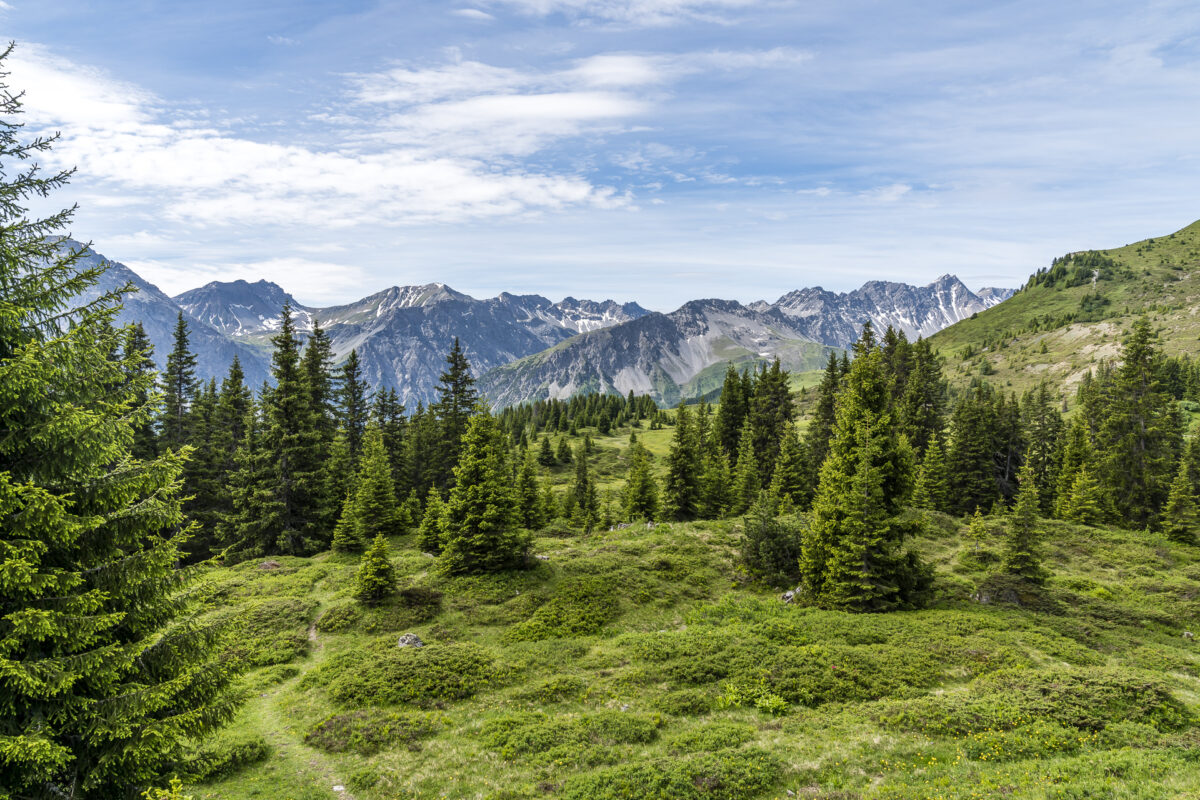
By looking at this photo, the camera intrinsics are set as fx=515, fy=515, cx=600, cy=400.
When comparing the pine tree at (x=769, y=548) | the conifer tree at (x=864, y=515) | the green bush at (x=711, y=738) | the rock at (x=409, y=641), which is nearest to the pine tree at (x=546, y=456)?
the pine tree at (x=769, y=548)

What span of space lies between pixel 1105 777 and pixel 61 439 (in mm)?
26275

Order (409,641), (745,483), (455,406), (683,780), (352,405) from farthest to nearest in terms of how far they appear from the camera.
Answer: (745,483) → (352,405) → (455,406) → (409,641) → (683,780)

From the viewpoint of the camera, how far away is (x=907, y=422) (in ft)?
219

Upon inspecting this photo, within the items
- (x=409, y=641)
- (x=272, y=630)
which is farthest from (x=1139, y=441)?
(x=272, y=630)

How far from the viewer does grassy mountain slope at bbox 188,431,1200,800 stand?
15203mm

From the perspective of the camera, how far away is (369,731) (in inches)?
733

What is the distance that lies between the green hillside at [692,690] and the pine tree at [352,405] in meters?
23.4

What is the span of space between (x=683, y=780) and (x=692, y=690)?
6373 mm

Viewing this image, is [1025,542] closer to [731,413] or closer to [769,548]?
[769,548]

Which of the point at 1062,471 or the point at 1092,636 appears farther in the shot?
the point at 1062,471

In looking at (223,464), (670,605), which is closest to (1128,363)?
(670,605)

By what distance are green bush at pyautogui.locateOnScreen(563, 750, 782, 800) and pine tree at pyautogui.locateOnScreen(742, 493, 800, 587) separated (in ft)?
67.2

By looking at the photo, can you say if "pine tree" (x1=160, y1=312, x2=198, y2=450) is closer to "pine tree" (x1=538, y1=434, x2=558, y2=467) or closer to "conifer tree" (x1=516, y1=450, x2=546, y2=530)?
"conifer tree" (x1=516, y1=450, x2=546, y2=530)

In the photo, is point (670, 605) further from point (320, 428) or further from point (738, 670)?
point (320, 428)
